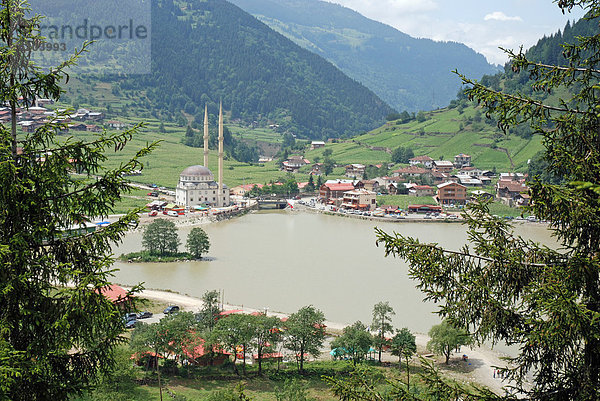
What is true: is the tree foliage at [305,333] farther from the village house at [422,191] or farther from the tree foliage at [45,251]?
the village house at [422,191]

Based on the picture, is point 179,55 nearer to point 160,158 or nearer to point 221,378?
point 160,158

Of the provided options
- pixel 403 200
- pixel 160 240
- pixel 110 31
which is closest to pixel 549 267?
pixel 160 240

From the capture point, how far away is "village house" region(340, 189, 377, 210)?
3212cm

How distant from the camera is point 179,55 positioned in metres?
103

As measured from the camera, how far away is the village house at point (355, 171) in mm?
42562

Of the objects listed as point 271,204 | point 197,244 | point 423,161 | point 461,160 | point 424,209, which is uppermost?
point 461,160

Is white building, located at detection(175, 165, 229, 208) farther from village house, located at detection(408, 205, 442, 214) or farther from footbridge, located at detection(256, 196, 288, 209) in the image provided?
village house, located at detection(408, 205, 442, 214)

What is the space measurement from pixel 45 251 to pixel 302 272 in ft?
48.5

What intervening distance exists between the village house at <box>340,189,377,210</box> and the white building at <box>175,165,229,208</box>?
6.82 meters

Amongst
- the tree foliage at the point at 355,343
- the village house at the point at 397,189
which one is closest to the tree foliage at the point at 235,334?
the tree foliage at the point at 355,343

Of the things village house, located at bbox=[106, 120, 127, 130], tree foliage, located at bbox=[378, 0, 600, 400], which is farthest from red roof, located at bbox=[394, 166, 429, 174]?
tree foliage, located at bbox=[378, 0, 600, 400]

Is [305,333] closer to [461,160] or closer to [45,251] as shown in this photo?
[45,251]

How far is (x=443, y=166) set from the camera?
138 feet

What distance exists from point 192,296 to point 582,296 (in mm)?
13325
